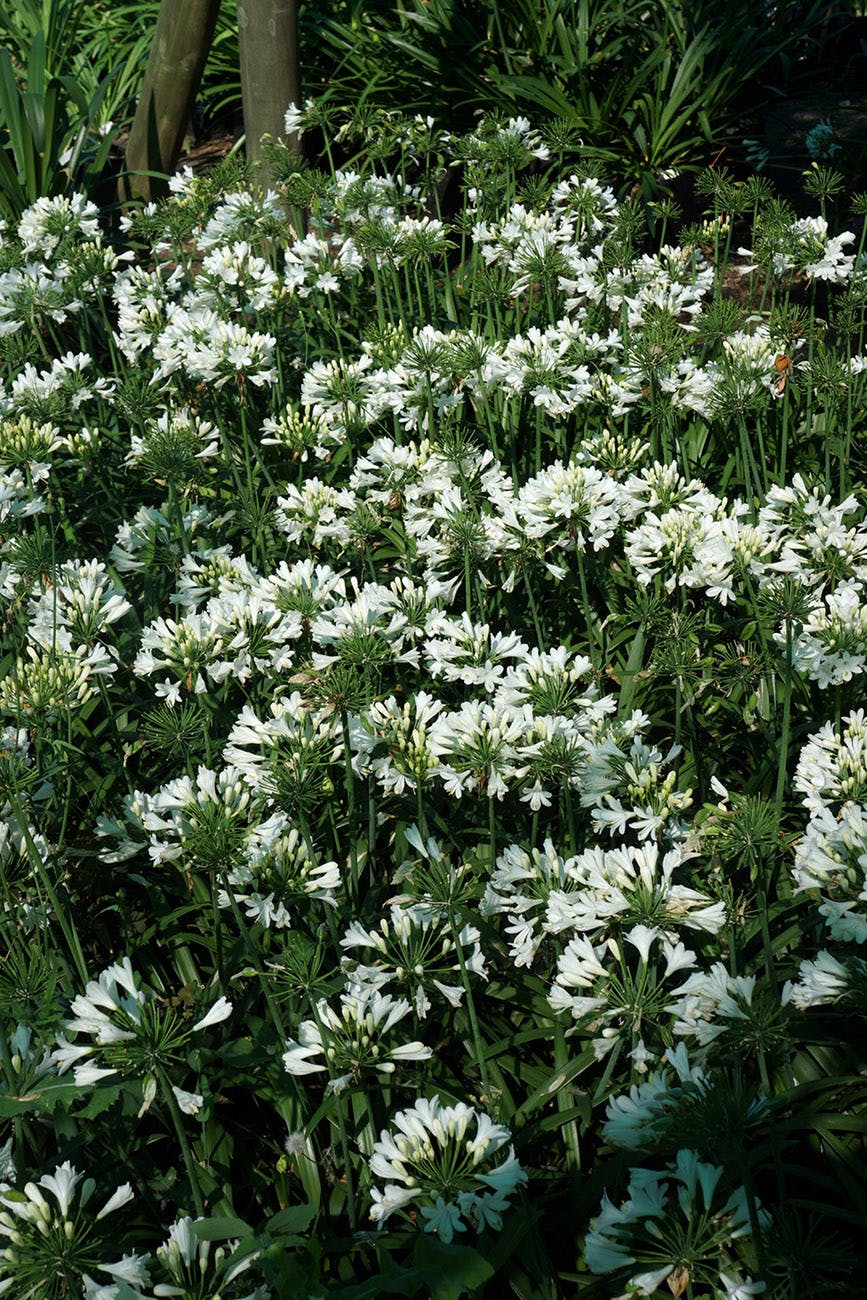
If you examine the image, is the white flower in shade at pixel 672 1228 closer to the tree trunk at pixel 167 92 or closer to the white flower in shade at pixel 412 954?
the white flower in shade at pixel 412 954

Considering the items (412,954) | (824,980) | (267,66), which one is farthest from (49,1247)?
(267,66)

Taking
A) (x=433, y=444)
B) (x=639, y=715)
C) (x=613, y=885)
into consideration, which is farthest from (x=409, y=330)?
(x=613, y=885)

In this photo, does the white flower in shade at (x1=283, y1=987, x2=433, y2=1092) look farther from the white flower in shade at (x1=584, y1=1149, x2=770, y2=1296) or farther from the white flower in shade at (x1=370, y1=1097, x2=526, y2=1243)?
the white flower in shade at (x1=584, y1=1149, x2=770, y2=1296)

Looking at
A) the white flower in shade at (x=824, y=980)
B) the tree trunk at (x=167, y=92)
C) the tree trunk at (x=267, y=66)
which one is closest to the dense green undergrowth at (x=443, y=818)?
the white flower in shade at (x=824, y=980)

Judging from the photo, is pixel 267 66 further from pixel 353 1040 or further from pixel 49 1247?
pixel 49 1247

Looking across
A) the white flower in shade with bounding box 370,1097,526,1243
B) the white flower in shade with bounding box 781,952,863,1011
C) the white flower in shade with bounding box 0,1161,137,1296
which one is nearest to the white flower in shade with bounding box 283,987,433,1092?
the white flower in shade with bounding box 370,1097,526,1243

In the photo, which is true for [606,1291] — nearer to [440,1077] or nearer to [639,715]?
[440,1077]
